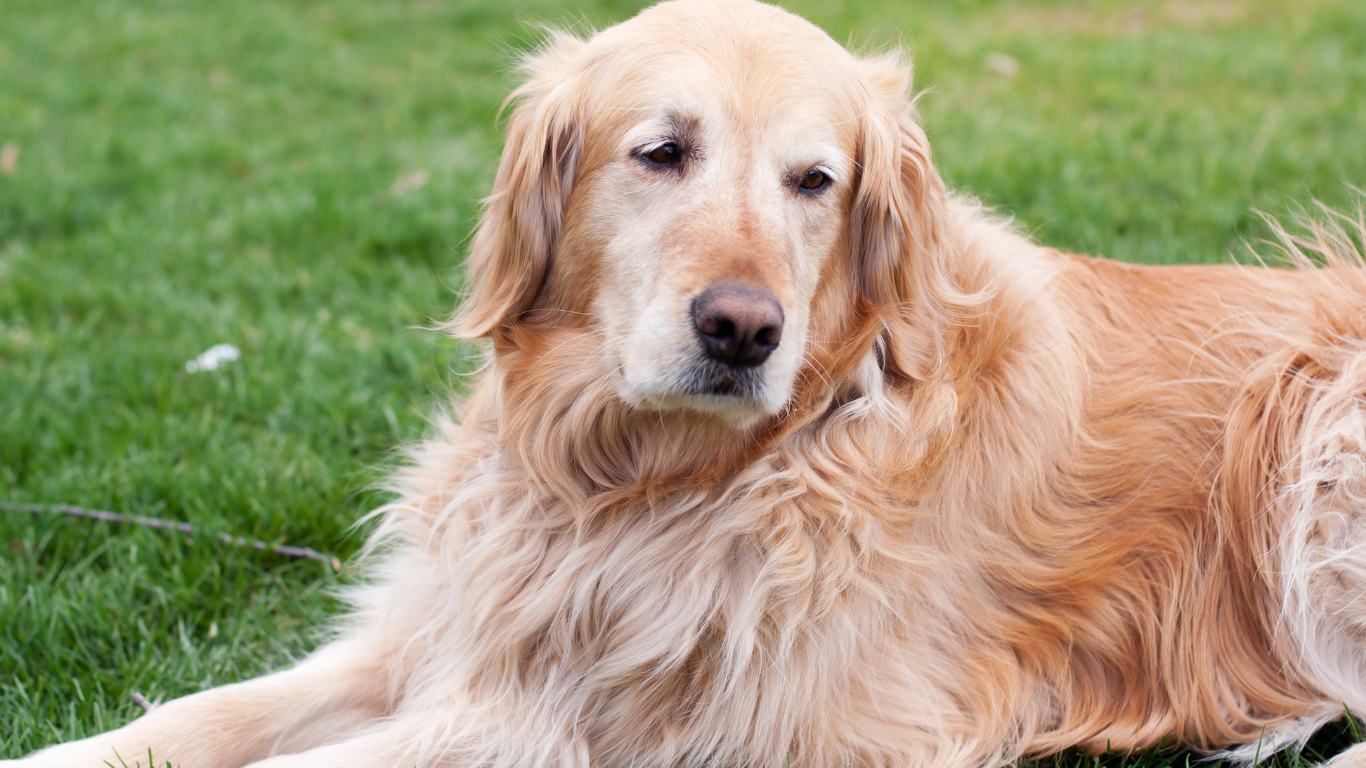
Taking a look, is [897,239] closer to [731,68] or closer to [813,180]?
[813,180]

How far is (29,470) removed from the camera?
3865 mm

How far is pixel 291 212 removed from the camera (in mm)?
5902

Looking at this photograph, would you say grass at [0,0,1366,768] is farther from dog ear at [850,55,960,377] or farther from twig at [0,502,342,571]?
dog ear at [850,55,960,377]

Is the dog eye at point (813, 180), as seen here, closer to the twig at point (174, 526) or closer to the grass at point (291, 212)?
the grass at point (291, 212)

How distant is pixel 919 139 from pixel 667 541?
113cm

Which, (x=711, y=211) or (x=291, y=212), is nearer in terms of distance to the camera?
(x=711, y=211)

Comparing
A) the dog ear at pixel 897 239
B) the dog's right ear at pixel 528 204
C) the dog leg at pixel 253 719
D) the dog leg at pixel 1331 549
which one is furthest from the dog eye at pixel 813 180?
the dog leg at pixel 253 719

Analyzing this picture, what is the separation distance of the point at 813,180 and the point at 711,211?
29 centimetres

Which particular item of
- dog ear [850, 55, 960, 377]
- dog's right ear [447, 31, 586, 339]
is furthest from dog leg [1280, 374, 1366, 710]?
dog's right ear [447, 31, 586, 339]

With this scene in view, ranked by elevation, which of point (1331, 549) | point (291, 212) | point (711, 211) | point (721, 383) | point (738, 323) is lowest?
point (291, 212)

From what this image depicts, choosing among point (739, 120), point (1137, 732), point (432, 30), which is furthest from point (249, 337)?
point (432, 30)

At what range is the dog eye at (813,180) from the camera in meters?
2.43

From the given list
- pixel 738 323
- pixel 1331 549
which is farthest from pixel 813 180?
pixel 1331 549

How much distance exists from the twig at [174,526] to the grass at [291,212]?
0.12ft
